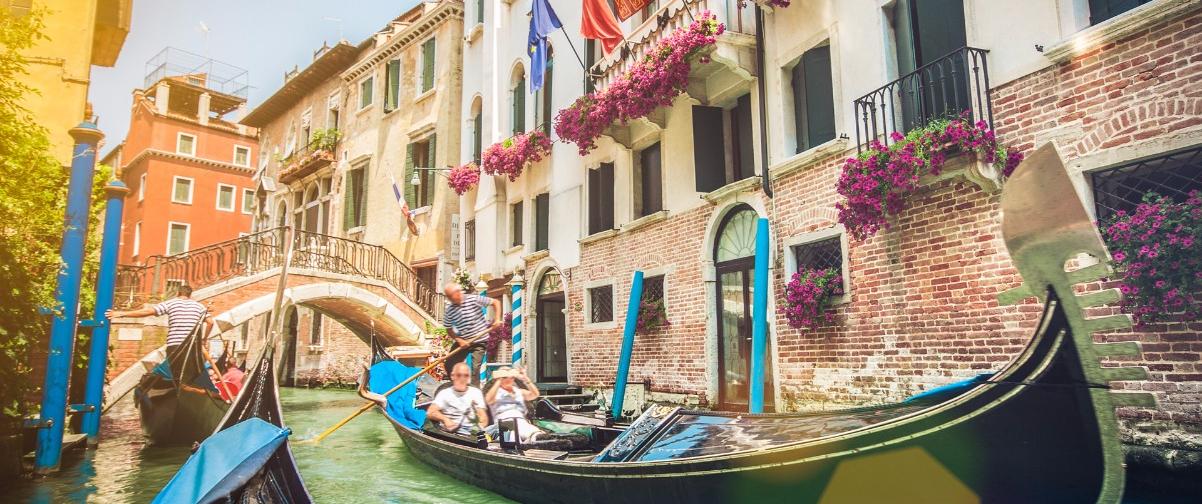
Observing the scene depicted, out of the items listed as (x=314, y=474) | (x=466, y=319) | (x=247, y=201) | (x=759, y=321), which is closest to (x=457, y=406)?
(x=314, y=474)

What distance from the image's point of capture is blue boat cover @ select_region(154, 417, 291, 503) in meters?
2.27

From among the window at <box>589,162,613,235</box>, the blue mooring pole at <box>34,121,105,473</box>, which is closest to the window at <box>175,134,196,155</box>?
the window at <box>589,162,613,235</box>

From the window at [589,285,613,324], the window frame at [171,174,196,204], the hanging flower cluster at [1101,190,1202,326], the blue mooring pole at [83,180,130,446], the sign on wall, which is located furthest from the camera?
the window frame at [171,174,196,204]

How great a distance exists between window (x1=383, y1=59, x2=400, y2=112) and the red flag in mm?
8908

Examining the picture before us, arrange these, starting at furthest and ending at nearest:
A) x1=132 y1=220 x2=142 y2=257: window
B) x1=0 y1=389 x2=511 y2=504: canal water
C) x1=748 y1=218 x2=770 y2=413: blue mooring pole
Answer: x1=132 y1=220 x2=142 y2=257: window, x1=748 y1=218 x2=770 y2=413: blue mooring pole, x1=0 y1=389 x2=511 y2=504: canal water

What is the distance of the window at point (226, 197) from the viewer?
78.1 feet

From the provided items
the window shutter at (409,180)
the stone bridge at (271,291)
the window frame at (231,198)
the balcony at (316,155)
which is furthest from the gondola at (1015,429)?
the window frame at (231,198)

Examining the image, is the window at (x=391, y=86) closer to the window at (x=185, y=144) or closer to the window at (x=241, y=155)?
the window at (x=185, y=144)

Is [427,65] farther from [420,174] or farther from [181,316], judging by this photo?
[181,316]

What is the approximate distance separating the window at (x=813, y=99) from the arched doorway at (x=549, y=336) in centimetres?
508

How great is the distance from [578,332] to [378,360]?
2.75m

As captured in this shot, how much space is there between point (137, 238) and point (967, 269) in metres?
24.7

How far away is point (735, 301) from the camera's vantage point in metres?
7.39

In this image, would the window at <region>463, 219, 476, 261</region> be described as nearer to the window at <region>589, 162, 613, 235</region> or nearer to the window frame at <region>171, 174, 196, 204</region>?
the window at <region>589, 162, 613, 235</region>
